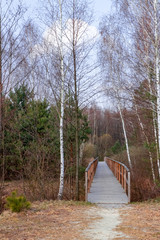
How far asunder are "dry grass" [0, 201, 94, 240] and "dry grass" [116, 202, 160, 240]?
2.69ft

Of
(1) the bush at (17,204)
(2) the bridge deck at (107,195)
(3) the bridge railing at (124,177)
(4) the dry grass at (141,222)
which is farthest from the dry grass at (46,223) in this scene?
(3) the bridge railing at (124,177)

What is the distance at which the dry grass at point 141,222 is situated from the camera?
4945 mm

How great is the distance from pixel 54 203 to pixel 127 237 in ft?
12.3

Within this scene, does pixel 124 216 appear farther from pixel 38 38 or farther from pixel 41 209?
pixel 38 38

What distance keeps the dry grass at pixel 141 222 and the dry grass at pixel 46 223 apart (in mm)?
818

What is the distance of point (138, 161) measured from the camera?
60.9ft

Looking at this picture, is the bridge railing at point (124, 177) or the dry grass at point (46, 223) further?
the bridge railing at point (124, 177)

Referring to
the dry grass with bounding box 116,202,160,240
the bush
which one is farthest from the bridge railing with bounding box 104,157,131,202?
the bush

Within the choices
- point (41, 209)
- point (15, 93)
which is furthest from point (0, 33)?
point (15, 93)

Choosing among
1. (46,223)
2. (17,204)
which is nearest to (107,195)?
(17,204)

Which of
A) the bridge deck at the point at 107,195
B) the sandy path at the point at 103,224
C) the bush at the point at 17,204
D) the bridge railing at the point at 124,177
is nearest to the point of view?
the sandy path at the point at 103,224

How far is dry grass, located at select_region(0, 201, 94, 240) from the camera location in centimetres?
493

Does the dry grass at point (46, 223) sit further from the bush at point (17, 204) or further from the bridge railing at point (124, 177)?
the bridge railing at point (124, 177)

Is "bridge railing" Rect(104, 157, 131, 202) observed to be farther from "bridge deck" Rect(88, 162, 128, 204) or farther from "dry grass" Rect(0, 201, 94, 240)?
"dry grass" Rect(0, 201, 94, 240)
